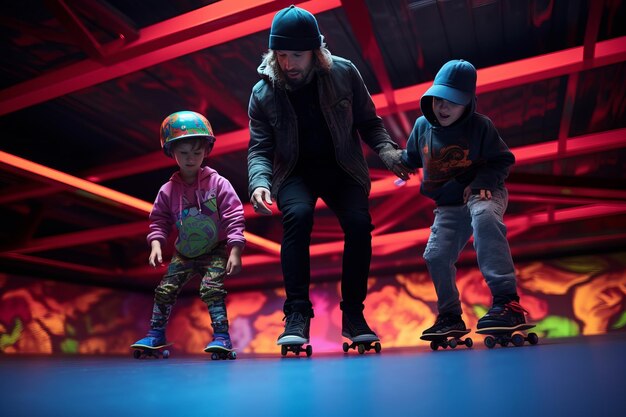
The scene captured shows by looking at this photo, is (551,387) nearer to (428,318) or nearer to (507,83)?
(507,83)

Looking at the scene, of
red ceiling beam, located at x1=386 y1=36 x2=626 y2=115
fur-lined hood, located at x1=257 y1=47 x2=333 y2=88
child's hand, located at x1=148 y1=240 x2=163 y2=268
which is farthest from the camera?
red ceiling beam, located at x1=386 y1=36 x2=626 y2=115

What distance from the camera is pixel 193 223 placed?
7.84 feet

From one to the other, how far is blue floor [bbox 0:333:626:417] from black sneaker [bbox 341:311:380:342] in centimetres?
64

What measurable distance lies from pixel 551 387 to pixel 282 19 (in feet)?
5.00

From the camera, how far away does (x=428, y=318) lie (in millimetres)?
7391

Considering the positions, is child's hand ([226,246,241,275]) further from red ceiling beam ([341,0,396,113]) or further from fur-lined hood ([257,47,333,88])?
red ceiling beam ([341,0,396,113])

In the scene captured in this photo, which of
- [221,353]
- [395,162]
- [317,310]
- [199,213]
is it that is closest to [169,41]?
[199,213]

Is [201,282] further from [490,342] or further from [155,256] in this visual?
[490,342]

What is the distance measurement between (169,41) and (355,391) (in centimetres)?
280

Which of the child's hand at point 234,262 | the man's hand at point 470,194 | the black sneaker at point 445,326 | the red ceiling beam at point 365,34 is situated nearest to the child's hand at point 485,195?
the man's hand at point 470,194

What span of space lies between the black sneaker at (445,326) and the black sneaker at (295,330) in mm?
456

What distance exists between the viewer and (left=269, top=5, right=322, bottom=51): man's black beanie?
192 centimetres

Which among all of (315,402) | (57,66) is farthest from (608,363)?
(57,66)

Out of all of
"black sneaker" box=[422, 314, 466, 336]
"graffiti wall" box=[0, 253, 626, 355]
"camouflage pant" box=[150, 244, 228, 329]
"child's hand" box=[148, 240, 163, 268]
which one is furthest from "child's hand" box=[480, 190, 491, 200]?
"graffiti wall" box=[0, 253, 626, 355]
